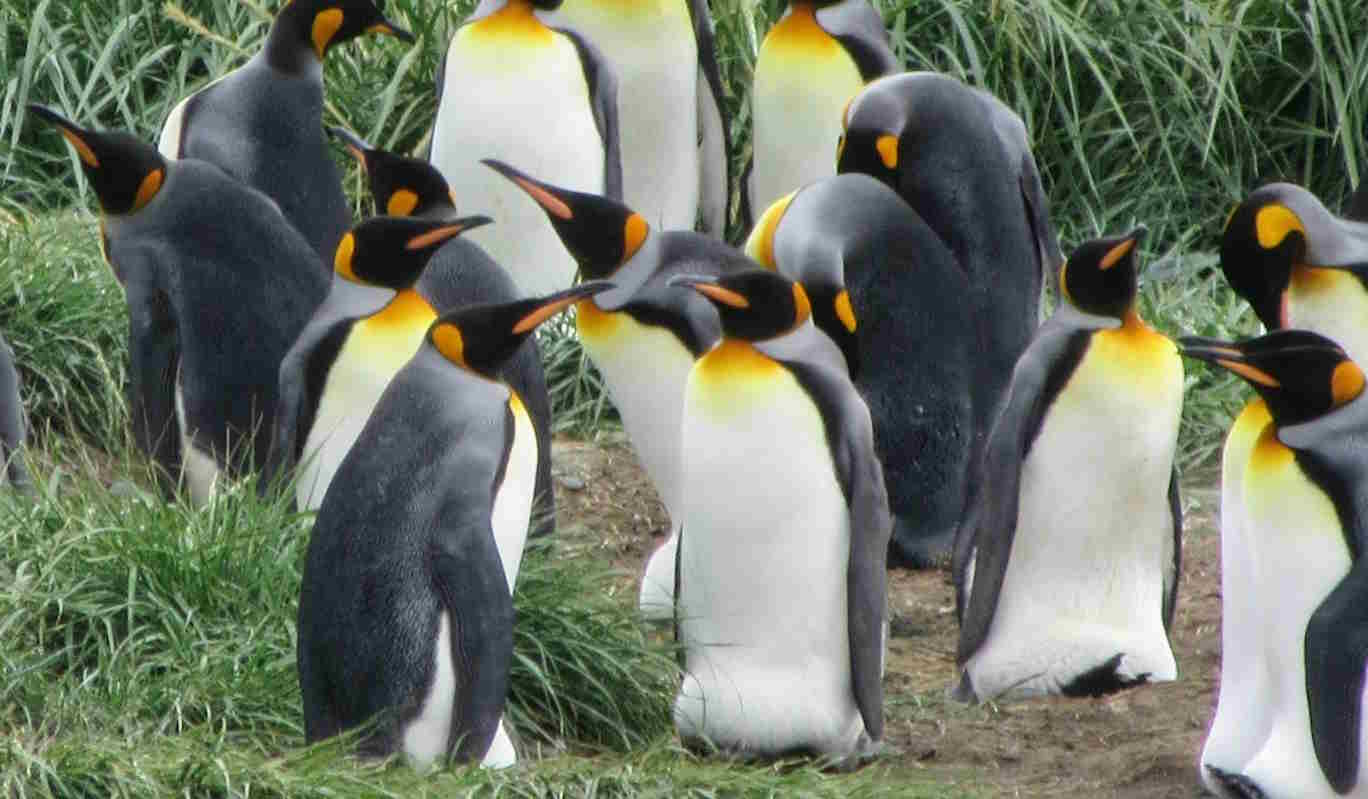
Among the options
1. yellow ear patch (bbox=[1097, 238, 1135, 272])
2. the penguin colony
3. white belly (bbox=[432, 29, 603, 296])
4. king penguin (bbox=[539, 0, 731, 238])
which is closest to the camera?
the penguin colony

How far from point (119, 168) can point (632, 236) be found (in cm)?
111

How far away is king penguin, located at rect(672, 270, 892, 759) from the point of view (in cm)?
492

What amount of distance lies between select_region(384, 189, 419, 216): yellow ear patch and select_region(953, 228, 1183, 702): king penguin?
58.6 inches

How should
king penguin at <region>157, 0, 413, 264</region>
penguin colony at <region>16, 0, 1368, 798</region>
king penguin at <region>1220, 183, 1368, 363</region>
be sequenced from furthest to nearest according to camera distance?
king penguin at <region>157, 0, 413, 264</region> < king penguin at <region>1220, 183, 1368, 363</region> < penguin colony at <region>16, 0, 1368, 798</region>

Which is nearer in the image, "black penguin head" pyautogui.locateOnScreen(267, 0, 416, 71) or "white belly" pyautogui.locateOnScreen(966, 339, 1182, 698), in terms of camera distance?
"white belly" pyautogui.locateOnScreen(966, 339, 1182, 698)

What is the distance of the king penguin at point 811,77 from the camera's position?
297 inches

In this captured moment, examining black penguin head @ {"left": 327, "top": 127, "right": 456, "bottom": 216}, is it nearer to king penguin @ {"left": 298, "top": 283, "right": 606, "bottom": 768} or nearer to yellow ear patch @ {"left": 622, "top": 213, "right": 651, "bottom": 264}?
yellow ear patch @ {"left": 622, "top": 213, "right": 651, "bottom": 264}

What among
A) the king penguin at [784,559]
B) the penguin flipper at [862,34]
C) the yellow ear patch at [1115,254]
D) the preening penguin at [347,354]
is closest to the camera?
the king penguin at [784,559]

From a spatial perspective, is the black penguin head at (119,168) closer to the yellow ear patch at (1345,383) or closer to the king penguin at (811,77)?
the king penguin at (811,77)

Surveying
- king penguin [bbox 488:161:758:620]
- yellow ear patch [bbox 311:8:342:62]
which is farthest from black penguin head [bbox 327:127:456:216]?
yellow ear patch [bbox 311:8:342:62]

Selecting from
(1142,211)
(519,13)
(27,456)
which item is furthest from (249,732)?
(1142,211)

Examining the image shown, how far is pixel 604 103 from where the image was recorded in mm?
7438

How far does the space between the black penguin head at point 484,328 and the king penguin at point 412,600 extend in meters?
0.12

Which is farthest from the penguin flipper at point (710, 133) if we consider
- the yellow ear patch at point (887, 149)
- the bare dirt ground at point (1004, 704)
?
the bare dirt ground at point (1004, 704)
